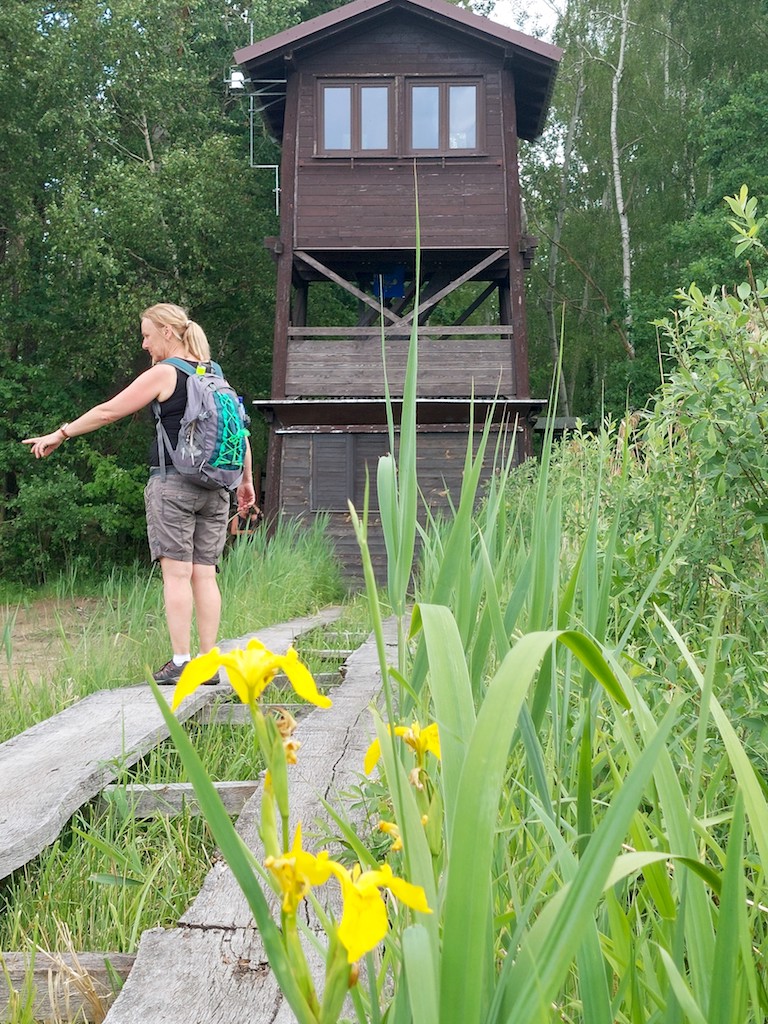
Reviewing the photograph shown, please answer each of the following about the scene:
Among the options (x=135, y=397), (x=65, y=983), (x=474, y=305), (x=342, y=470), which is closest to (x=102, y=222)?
(x=342, y=470)

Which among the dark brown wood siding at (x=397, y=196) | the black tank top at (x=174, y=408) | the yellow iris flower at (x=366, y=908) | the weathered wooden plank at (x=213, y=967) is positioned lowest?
the weathered wooden plank at (x=213, y=967)

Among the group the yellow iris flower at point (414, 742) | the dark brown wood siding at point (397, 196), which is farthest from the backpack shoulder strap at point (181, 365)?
the dark brown wood siding at point (397, 196)

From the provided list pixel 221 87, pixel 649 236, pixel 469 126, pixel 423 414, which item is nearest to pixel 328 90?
pixel 469 126

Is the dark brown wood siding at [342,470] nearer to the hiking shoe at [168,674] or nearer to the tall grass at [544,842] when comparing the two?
the hiking shoe at [168,674]

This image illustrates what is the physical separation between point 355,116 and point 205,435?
1100 cm

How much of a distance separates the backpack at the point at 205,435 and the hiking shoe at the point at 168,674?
2.46 ft

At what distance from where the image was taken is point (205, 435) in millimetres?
4074

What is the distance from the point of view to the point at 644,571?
300 cm

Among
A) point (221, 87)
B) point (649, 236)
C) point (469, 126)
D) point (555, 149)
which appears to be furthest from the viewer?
point (555, 149)

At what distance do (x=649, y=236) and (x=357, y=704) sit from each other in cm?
2667

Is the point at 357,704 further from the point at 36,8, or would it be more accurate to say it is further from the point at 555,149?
the point at 555,149

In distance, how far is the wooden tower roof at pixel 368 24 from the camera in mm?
13344

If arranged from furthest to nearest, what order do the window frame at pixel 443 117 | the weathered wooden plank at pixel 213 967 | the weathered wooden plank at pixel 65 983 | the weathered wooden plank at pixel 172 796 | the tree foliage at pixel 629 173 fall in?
the tree foliage at pixel 629 173 → the window frame at pixel 443 117 → the weathered wooden plank at pixel 172 796 → the weathered wooden plank at pixel 65 983 → the weathered wooden plank at pixel 213 967

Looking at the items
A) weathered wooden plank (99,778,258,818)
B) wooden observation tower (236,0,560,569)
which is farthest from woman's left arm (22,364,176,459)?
wooden observation tower (236,0,560,569)
